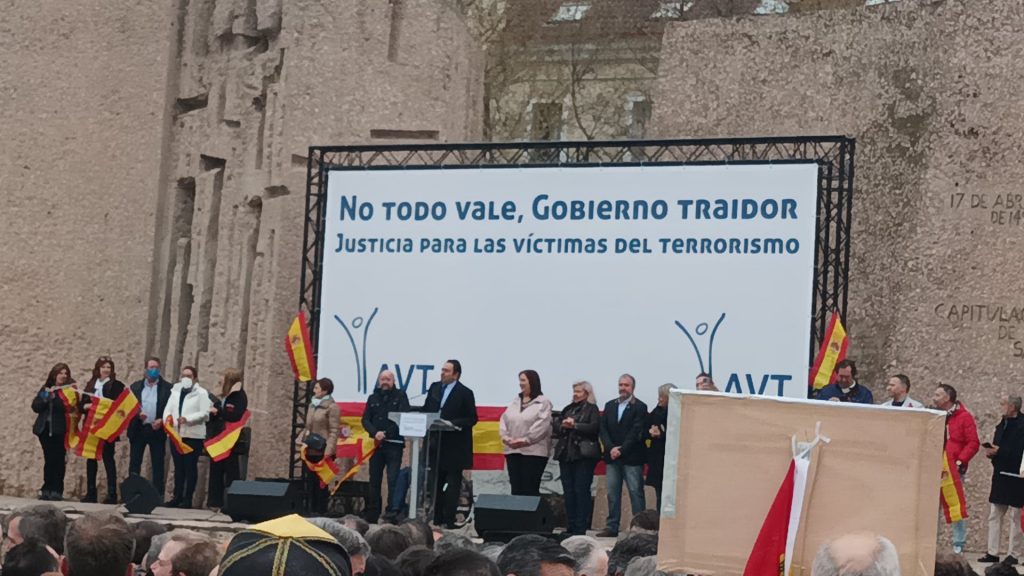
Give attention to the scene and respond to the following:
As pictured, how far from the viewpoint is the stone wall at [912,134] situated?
1300cm

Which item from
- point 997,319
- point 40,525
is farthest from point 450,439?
point 40,525

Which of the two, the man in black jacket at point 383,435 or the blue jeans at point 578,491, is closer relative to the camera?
the blue jeans at point 578,491

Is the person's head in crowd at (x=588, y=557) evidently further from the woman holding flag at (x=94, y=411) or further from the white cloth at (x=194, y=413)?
the woman holding flag at (x=94, y=411)

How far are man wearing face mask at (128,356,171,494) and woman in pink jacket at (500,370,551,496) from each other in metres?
3.18

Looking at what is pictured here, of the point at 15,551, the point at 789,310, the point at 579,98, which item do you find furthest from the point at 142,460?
the point at 15,551

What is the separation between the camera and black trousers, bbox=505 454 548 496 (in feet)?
41.9

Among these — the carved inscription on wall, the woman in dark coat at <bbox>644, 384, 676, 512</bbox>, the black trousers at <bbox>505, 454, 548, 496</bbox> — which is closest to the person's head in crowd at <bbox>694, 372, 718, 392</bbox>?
the woman in dark coat at <bbox>644, 384, 676, 512</bbox>

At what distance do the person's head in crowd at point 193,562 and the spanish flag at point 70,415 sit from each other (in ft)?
31.8

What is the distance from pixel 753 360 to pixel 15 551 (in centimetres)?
871

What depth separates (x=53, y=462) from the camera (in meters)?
14.4

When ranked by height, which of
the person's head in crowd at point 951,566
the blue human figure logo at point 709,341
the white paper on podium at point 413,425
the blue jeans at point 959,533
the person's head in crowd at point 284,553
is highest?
the blue human figure logo at point 709,341

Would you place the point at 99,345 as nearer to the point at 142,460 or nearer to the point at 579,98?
the point at 142,460

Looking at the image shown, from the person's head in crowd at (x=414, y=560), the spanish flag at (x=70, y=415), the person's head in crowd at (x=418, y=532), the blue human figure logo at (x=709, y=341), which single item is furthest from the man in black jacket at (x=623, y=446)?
the person's head in crowd at (x=414, y=560)

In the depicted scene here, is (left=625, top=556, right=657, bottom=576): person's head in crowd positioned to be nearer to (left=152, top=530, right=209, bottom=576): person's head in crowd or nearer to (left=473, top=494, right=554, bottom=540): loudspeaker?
(left=152, top=530, right=209, bottom=576): person's head in crowd
